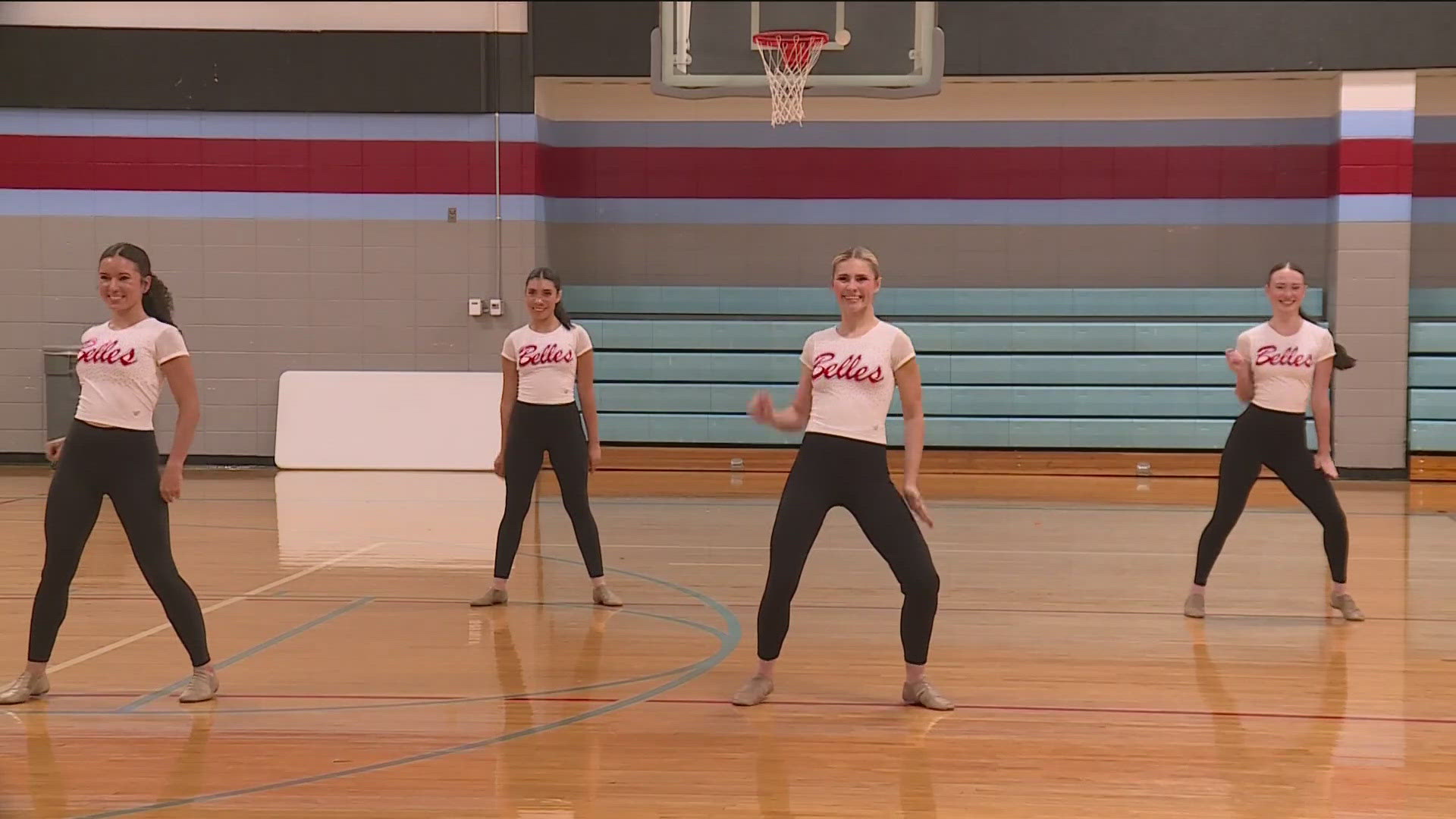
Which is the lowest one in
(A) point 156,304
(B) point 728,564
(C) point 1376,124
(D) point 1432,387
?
(B) point 728,564

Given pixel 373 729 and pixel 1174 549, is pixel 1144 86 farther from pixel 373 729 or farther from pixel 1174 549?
pixel 373 729

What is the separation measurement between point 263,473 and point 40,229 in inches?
127

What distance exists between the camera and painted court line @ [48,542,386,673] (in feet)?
20.8

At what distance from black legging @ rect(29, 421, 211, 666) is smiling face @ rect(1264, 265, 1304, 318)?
506 cm

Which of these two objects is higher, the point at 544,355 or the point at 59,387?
the point at 544,355

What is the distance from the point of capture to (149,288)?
5570mm

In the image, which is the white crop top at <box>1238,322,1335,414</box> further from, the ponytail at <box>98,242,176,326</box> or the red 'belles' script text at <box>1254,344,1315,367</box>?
the ponytail at <box>98,242,176,326</box>

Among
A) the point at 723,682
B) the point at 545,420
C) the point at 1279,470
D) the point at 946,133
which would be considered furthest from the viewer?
the point at 946,133

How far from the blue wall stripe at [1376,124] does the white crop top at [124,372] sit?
1120cm

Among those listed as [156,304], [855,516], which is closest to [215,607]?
[156,304]

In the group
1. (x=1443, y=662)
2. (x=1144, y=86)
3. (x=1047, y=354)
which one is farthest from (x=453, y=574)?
(x=1144, y=86)

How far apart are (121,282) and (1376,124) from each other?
11.5 meters

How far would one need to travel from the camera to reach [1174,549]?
950cm

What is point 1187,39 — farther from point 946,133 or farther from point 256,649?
point 256,649
